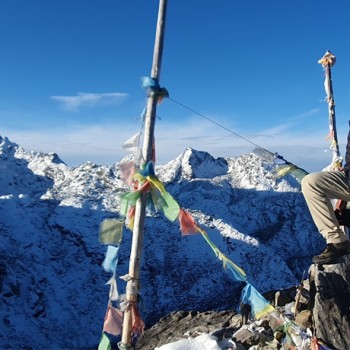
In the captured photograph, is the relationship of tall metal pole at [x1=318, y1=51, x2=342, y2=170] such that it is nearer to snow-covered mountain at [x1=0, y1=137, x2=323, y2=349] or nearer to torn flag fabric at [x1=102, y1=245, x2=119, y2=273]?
torn flag fabric at [x1=102, y1=245, x2=119, y2=273]

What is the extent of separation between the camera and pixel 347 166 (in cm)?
747

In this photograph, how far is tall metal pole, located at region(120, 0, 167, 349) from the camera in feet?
21.3

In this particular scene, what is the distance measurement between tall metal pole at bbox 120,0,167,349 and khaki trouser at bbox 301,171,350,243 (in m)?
2.73

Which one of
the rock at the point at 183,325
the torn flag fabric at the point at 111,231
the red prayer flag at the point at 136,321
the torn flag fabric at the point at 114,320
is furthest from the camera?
the rock at the point at 183,325

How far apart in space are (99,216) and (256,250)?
60.2 meters

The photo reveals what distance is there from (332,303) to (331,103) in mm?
7030

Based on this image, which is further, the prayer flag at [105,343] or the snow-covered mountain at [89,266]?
the snow-covered mountain at [89,266]

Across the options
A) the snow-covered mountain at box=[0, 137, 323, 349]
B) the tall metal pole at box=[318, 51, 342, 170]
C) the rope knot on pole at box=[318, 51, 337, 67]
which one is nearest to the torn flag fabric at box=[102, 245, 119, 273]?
the tall metal pole at box=[318, 51, 342, 170]

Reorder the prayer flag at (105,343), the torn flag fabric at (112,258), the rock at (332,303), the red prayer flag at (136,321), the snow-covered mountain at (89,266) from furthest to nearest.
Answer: the snow-covered mountain at (89,266) → the rock at (332,303) → the prayer flag at (105,343) → the torn flag fabric at (112,258) → the red prayer flag at (136,321)

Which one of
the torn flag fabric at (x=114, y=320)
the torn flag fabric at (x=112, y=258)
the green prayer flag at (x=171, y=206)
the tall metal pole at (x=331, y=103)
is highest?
the tall metal pole at (x=331, y=103)

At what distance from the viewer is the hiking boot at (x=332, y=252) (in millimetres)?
7465

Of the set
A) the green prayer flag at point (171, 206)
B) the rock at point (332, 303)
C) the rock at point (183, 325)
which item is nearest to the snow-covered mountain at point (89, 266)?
the rock at point (183, 325)

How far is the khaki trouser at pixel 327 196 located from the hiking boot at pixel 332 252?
0.28 ft

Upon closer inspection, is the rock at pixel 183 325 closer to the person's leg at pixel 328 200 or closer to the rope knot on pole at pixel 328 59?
the person's leg at pixel 328 200
